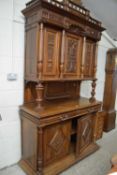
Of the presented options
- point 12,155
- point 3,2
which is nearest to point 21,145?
point 12,155

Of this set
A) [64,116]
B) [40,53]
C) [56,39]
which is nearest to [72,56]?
[56,39]

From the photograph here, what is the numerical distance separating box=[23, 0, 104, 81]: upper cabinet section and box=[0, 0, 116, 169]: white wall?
132 mm

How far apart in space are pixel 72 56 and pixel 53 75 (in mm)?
456

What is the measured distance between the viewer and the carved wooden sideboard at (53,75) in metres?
1.90

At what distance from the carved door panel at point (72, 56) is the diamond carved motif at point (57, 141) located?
2.76 ft

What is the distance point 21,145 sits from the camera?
7.74 ft

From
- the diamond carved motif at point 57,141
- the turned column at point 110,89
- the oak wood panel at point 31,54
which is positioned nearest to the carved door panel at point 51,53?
the oak wood panel at point 31,54

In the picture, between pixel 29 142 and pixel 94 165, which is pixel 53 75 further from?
pixel 94 165

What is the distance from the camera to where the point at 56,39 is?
204 centimetres

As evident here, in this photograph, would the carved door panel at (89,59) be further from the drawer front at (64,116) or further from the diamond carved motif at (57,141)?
the diamond carved motif at (57,141)

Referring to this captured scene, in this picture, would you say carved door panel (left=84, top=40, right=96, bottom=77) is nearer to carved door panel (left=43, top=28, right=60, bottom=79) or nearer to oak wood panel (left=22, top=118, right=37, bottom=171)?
carved door panel (left=43, top=28, right=60, bottom=79)

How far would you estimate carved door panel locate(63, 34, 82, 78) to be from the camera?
2176 mm

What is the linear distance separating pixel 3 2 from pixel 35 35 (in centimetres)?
60

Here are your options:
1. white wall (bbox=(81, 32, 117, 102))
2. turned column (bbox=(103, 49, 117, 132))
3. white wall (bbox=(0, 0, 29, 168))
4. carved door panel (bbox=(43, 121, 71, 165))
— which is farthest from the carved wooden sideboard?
turned column (bbox=(103, 49, 117, 132))
